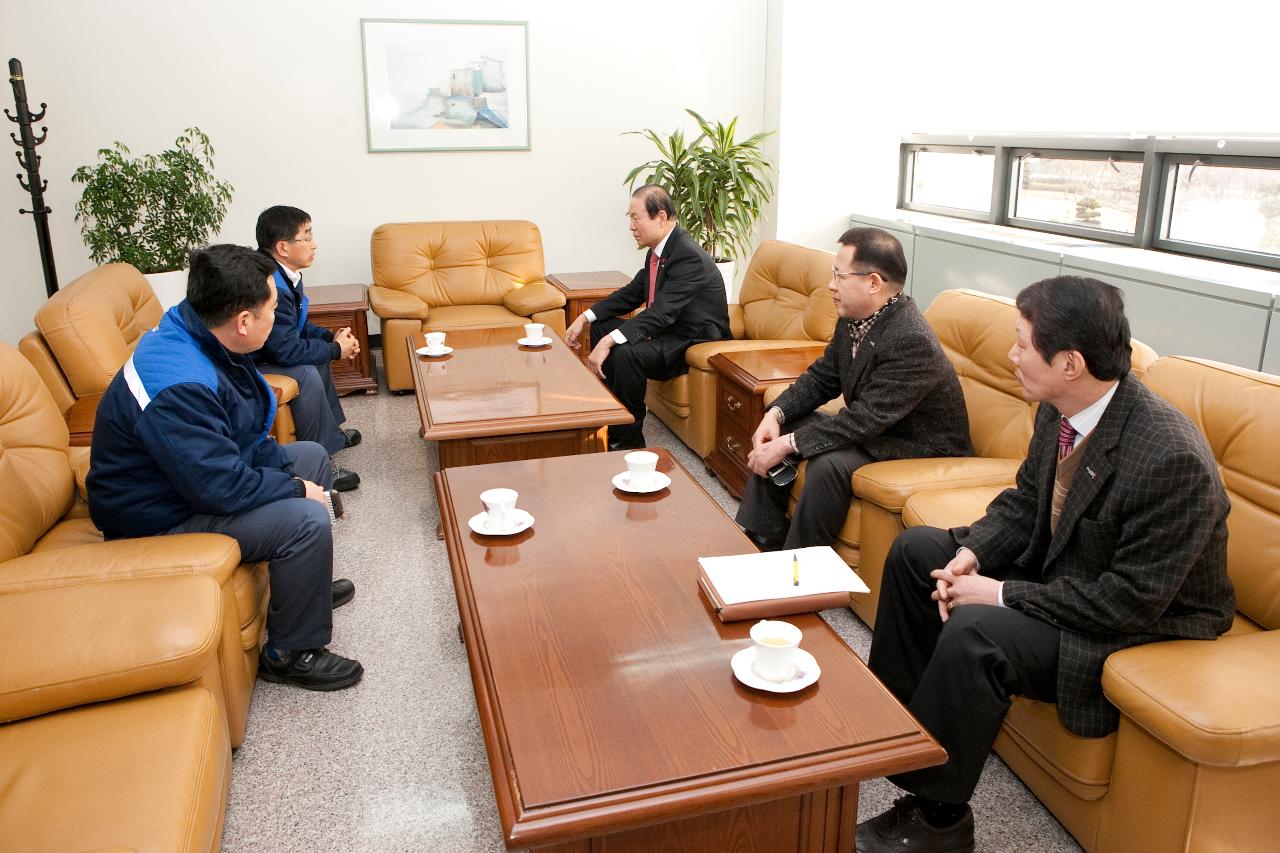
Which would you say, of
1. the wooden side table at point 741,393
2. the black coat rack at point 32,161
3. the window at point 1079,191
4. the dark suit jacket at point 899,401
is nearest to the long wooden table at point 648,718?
the dark suit jacket at point 899,401

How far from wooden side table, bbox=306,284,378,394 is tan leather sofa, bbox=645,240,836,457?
5.27 ft

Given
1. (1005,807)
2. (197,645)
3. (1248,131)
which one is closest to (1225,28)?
(1248,131)

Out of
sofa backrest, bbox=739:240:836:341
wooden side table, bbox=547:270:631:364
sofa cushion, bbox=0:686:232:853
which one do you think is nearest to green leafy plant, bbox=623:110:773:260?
wooden side table, bbox=547:270:631:364

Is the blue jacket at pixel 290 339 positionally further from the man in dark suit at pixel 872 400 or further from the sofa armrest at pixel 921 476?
the sofa armrest at pixel 921 476

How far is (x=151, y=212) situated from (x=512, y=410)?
9.15 feet

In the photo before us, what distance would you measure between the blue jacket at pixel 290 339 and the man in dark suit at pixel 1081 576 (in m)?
2.96

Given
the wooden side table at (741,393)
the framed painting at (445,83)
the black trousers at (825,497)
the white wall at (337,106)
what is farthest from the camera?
the framed painting at (445,83)

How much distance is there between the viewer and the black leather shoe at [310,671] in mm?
2492

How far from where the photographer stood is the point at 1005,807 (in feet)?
6.73

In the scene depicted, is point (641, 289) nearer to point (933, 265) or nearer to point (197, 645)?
point (933, 265)

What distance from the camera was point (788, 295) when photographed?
436 centimetres

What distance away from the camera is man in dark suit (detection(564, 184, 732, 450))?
13.9 ft

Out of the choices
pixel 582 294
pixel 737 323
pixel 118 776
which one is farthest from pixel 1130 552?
pixel 582 294

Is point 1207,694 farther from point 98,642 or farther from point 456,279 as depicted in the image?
point 456,279
